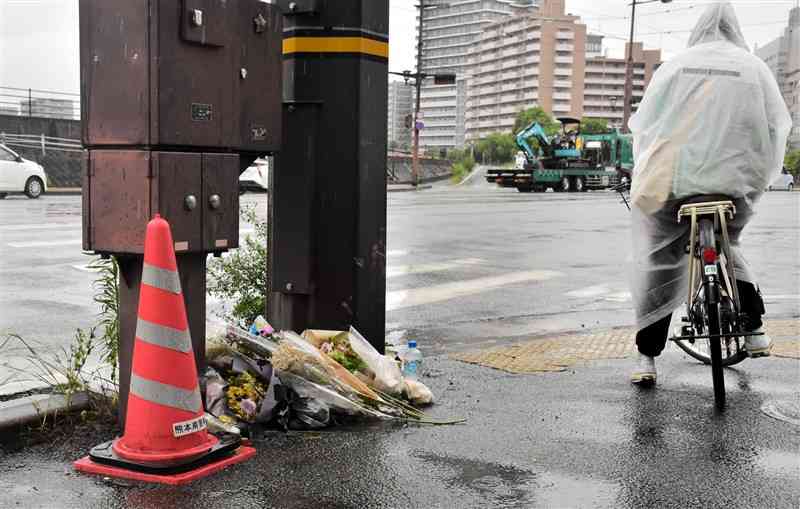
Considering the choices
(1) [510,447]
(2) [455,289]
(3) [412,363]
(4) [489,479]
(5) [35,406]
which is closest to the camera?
(4) [489,479]

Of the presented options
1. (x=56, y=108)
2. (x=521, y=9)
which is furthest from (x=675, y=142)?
(x=521, y=9)

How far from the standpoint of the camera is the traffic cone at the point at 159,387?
12.8ft

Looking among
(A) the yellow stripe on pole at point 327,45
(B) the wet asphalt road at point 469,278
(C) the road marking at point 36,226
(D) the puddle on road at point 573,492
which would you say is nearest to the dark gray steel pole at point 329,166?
(A) the yellow stripe on pole at point 327,45

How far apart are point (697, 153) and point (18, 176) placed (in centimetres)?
2294

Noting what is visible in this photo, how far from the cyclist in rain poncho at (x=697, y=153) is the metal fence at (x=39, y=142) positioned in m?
31.1

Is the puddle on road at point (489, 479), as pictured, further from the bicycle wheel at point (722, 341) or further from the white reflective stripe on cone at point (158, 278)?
the bicycle wheel at point (722, 341)

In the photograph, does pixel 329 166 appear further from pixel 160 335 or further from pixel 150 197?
A: pixel 160 335

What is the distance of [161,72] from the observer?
4.09 m

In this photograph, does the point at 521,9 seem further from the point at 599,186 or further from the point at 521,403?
the point at 521,403

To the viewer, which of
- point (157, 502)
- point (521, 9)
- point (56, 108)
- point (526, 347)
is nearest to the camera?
point (157, 502)

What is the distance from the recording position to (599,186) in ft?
151

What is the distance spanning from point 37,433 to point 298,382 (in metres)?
1.20

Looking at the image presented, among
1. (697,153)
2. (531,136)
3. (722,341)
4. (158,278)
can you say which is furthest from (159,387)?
(531,136)

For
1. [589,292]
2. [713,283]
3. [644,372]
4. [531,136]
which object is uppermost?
[531,136]
